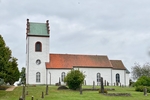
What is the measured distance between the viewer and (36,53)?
208 ft

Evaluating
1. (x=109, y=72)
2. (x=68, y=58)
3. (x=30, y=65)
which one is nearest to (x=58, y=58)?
(x=68, y=58)

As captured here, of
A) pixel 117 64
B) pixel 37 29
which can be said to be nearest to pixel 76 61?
pixel 117 64

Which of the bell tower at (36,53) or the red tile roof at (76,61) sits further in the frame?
the red tile roof at (76,61)

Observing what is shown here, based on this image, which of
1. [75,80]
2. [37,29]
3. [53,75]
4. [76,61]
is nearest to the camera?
[75,80]

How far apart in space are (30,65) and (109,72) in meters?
18.3

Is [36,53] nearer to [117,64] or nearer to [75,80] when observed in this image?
[117,64]

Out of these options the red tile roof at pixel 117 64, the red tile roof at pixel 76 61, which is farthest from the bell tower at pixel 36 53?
the red tile roof at pixel 117 64

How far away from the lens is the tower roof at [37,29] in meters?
63.6

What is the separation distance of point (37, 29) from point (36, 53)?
17.9ft

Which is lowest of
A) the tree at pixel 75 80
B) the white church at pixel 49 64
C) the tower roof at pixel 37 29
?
the tree at pixel 75 80

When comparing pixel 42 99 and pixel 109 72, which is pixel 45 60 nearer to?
pixel 109 72

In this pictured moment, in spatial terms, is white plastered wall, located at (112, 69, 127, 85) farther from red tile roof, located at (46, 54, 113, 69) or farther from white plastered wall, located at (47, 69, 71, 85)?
white plastered wall, located at (47, 69, 71, 85)

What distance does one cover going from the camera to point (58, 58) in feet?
216

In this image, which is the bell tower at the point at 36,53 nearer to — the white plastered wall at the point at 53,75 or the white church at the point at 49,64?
the white church at the point at 49,64
